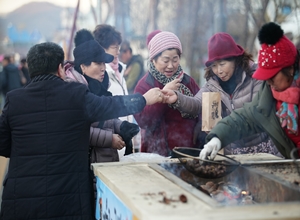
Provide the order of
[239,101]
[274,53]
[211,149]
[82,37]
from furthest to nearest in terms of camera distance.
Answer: [82,37] < [239,101] < [211,149] < [274,53]

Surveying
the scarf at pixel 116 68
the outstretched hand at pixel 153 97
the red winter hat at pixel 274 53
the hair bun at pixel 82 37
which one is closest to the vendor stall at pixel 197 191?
the outstretched hand at pixel 153 97

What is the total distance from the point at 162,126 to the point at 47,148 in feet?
4.95

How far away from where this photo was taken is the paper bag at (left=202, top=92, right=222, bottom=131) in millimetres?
4379

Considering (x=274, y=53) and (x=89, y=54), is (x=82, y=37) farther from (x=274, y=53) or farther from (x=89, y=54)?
(x=274, y=53)

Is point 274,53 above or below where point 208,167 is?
above

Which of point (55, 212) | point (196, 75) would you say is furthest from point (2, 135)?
point (196, 75)

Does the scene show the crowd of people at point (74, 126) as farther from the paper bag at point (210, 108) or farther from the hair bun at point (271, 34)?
the paper bag at point (210, 108)

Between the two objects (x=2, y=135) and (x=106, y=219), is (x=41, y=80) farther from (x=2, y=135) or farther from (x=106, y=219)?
(x=106, y=219)

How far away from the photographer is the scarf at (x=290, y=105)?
133 inches

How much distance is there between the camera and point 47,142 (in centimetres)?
365

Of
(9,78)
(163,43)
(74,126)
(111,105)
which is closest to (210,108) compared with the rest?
(163,43)

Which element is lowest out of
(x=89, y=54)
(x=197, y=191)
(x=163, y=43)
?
(x=197, y=191)

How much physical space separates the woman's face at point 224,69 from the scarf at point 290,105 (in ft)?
4.07

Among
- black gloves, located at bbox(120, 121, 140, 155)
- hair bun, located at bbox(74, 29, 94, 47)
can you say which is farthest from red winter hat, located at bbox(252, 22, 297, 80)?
hair bun, located at bbox(74, 29, 94, 47)
